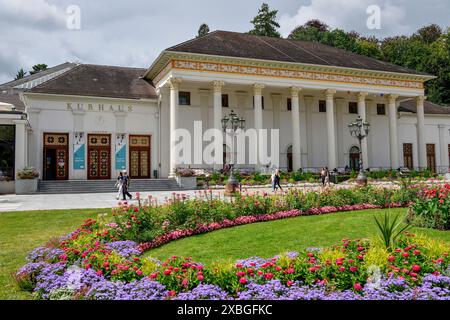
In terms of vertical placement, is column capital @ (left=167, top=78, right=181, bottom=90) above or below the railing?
above

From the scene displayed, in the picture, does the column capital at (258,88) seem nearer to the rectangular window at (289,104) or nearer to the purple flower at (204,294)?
the rectangular window at (289,104)

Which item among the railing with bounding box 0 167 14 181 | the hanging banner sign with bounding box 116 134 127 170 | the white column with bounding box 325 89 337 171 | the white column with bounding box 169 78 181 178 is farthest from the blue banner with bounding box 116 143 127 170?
the white column with bounding box 325 89 337 171

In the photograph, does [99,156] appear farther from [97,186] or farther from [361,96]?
[361,96]

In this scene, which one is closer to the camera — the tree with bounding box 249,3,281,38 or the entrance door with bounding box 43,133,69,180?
the entrance door with bounding box 43,133,69,180

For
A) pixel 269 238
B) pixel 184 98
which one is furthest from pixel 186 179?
pixel 269 238

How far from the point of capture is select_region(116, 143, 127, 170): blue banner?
3344 centimetres

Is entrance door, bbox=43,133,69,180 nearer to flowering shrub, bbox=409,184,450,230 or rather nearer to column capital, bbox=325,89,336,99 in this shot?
column capital, bbox=325,89,336,99

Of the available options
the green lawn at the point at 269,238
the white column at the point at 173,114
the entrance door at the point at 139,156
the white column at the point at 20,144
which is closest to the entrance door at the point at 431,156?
the white column at the point at 173,114

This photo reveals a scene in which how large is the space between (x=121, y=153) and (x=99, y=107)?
165 inches

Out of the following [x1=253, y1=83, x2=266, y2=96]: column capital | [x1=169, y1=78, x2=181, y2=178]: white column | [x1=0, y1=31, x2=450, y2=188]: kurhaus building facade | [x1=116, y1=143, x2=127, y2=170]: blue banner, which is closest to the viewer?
[x1=0, y1=31, x2=450, y2=188]: kurhaus building facade

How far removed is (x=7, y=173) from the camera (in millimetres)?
26656

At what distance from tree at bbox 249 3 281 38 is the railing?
150ft

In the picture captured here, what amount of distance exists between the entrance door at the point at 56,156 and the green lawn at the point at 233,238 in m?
20.1
